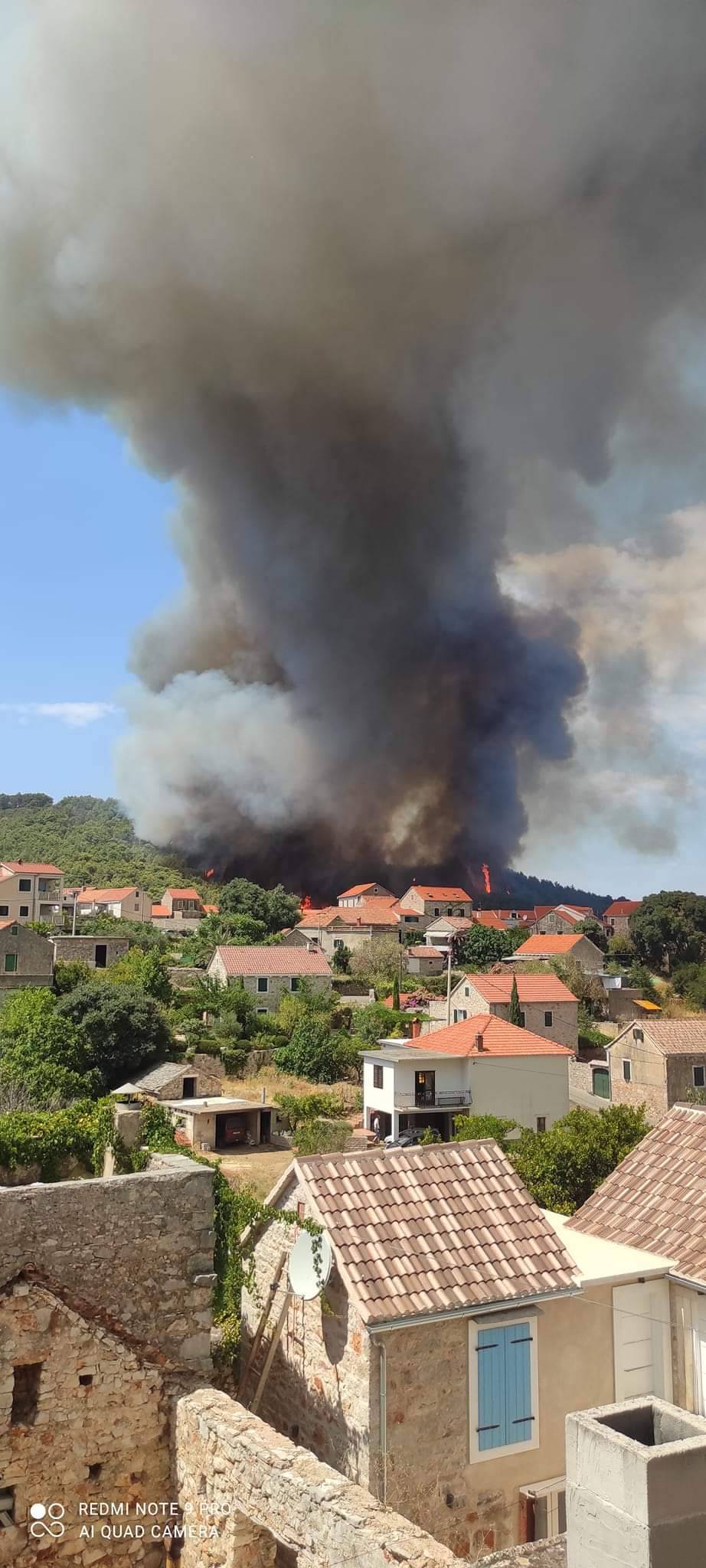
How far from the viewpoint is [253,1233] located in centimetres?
898

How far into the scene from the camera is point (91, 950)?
146 ft

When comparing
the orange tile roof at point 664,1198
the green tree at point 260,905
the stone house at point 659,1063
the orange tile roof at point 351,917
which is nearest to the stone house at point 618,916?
the orange tile roof at point 351,917

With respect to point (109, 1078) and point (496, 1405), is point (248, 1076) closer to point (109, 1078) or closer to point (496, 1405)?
point (109, 1078)

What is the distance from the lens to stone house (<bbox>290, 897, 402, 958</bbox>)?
218ft

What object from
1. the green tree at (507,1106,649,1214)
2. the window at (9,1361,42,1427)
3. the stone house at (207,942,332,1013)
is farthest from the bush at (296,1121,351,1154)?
the window at (9,1361,42,1427)

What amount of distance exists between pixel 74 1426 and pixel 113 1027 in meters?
27.3

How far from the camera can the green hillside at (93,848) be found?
259 ft

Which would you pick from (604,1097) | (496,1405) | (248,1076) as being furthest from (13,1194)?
(604,1097)

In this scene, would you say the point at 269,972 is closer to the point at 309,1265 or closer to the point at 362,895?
the point at 309,1265

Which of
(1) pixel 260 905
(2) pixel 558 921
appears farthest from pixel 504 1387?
(2) pixel 558 921

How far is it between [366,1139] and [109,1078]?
8.81 meters

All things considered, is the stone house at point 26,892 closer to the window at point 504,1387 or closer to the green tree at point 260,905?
the green tree at point 260,905

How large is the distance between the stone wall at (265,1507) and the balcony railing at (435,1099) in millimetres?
25134

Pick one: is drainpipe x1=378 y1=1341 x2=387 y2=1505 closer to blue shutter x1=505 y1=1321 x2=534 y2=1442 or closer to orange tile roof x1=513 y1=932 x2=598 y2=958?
blue shutter x1=505 y1=1321 x2=534 y2=1442
